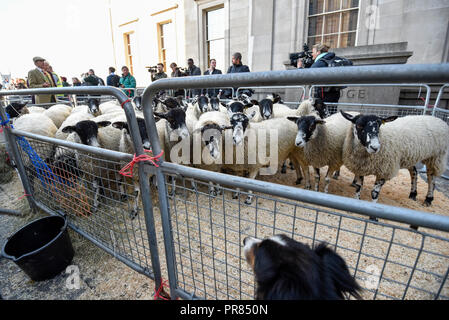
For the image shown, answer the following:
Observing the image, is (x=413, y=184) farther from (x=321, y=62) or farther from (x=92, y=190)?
(x=92, y=190)

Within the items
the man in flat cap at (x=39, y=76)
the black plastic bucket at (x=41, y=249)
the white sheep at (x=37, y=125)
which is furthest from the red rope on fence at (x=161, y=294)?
the man in flat cap at (x=39, y=76)

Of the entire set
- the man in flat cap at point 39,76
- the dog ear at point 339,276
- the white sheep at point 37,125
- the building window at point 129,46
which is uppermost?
the building window at point 129,46

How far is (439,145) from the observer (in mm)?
3316

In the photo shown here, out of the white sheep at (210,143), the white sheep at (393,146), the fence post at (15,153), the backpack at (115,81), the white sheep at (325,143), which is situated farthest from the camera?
the backpack at (115,81)

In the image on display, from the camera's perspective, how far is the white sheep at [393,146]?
9.98ft

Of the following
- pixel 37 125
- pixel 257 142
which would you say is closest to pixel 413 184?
pixel 257 142

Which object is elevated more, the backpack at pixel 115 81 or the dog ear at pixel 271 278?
the backpack at pixel 115 81

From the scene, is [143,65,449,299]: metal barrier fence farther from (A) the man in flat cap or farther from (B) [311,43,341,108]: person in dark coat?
(A) the man in flat cap

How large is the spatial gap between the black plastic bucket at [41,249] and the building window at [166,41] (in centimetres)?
1484

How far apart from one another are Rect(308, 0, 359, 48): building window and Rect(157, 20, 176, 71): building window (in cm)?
914

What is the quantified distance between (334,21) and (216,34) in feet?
20.6

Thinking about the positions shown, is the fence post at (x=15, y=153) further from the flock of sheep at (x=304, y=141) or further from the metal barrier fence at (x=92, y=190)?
the flock of sheep at (x=304, y=141)

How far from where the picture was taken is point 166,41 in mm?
15500
